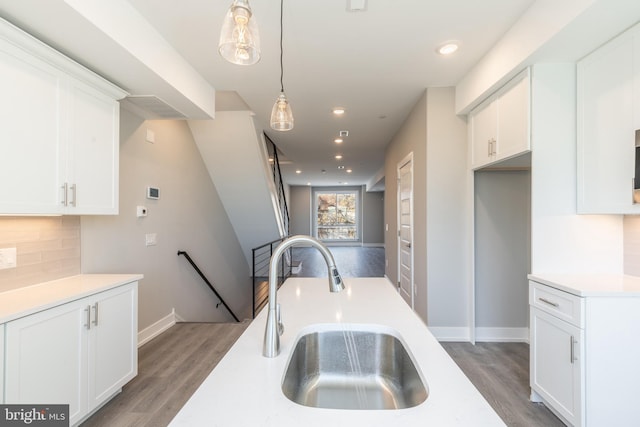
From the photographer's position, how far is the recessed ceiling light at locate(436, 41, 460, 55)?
2.42 meters

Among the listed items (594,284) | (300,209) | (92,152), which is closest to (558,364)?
(594,284)

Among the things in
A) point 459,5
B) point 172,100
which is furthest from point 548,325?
point 172,100

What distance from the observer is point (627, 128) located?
5.93ft

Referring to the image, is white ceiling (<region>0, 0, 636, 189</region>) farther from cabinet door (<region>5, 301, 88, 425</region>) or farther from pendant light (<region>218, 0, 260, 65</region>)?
cabinet door (<region>5, 301, 88, 425</region>)

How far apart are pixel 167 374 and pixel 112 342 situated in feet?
2.20

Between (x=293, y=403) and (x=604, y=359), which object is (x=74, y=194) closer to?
(x=293, y=403)

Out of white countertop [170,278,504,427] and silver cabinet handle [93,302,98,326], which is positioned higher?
white countertop [170,278,504,427]

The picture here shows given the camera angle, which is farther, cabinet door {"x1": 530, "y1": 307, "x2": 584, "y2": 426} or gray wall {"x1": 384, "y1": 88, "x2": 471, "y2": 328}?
gray wall {"x1": 384, "y1": 88, "x2": 471, "y2": 328}

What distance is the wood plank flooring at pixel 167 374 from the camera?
2.00 metres

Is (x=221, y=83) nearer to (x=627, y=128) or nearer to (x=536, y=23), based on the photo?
(x=536, y=23)

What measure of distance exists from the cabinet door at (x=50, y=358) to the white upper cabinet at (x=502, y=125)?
3278mm

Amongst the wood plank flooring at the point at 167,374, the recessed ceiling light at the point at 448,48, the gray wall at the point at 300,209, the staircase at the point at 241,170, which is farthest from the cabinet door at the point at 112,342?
the gray wall at the point at 300,209

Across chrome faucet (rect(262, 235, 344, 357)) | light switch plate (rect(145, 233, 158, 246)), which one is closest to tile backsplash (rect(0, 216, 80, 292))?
light switch plate (rect(145, 233, 158, 246))

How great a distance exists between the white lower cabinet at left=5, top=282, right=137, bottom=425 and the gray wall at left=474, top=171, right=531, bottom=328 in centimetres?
331
